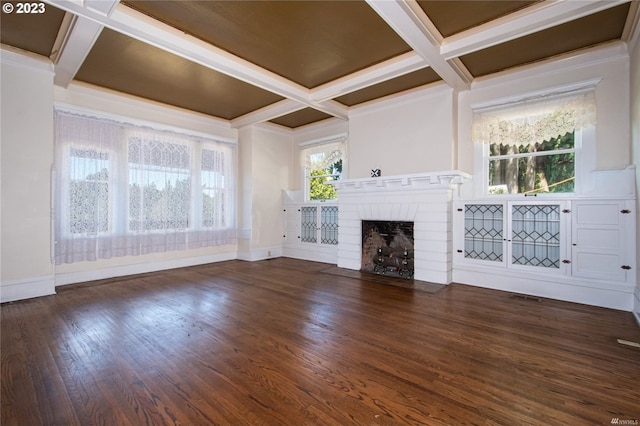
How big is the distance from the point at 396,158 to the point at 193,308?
11.9ft

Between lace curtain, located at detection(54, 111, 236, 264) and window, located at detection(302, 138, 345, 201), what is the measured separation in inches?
64.5

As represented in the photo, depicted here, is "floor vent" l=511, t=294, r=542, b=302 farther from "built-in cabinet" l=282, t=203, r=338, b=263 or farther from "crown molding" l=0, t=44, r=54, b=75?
"crown molding" l=0, t=44, r=54, b=75

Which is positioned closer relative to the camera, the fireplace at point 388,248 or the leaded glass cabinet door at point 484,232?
the leaded glass cabinet door at point 484,232

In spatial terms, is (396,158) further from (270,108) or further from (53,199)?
(53,199)

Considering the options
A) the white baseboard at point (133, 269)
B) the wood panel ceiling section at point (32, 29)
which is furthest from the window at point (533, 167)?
the wood panel ceiling section at point (32, 29)

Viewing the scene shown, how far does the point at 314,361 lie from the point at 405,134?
12.4ft

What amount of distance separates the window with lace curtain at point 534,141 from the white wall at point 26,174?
5709mm

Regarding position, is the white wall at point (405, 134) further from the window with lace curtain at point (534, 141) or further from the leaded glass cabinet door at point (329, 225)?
the leaded glass cabinet door at point (329, 225)

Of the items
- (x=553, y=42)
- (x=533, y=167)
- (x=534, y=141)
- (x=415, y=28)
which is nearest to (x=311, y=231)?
(x=533, y=167)

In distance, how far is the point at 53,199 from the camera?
3.70 meters

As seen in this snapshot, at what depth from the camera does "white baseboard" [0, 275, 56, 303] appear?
11.0ft

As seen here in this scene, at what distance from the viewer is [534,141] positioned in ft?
12.3

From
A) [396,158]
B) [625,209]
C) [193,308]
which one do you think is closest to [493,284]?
[625,209]

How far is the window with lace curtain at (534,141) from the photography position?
350cm
